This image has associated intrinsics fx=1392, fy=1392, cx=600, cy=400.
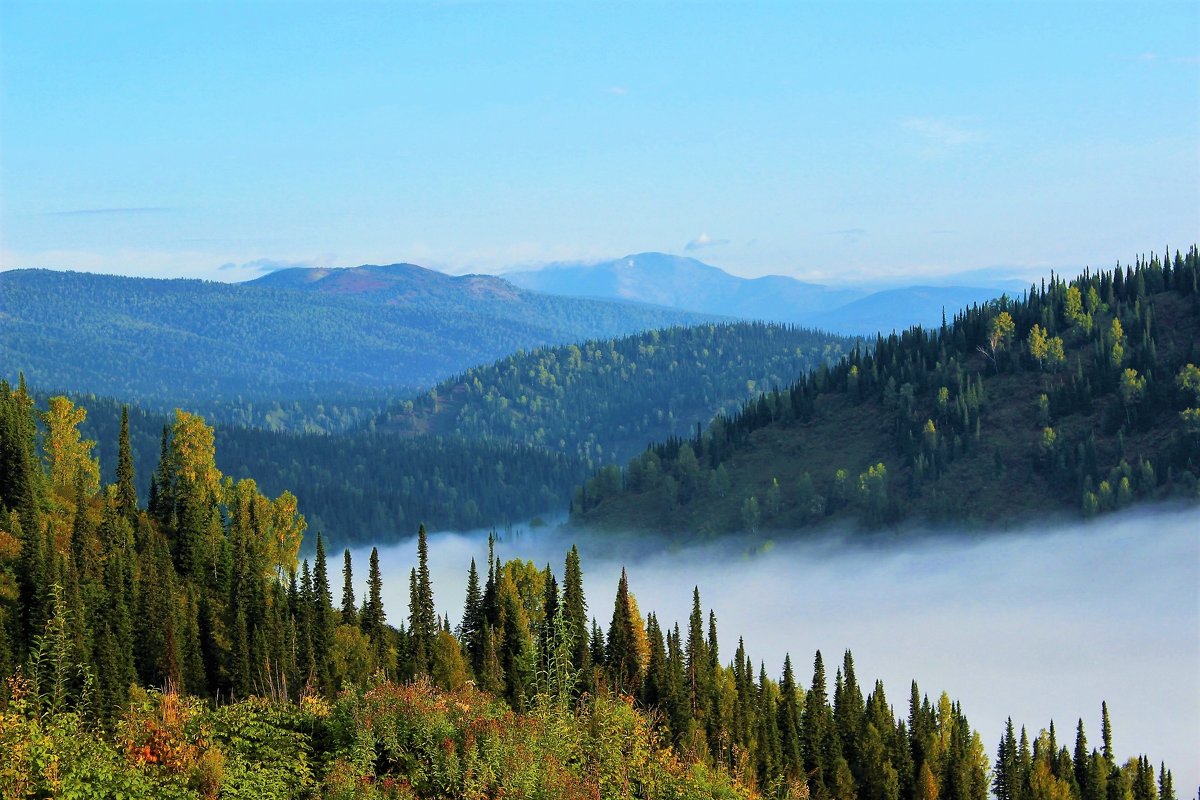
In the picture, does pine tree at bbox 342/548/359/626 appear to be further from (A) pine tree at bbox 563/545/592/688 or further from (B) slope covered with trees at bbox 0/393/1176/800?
(A) pine tree at bbox 563/545/592/688

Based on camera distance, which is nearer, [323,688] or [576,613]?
[323,688]

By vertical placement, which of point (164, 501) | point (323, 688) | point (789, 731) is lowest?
point (789, 731)

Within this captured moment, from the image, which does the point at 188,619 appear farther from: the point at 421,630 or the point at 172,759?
the point at 172,759

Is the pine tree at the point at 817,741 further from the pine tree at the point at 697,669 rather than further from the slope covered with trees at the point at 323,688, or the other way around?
the pine tree at the point at 697,669

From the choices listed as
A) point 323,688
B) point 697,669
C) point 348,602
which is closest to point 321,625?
point 348,602

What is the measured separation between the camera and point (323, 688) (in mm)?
133625

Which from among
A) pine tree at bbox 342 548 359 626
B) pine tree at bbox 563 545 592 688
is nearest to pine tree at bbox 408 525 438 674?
pine tree at bbox 342 548 359 626

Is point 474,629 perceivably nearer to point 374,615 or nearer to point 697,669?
point 374,615

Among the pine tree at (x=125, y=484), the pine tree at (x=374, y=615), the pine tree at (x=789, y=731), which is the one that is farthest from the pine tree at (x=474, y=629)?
the pine tree at (x=125, y=484)

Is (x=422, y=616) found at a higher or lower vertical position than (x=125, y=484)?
lower

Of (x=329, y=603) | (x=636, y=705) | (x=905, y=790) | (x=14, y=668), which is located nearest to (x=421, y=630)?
(x=329, y=603)

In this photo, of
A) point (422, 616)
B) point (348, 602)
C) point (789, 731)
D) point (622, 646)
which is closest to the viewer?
point (422, 616)

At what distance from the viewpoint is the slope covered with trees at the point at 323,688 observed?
66.4 m

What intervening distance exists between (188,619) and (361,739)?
7491 cm
